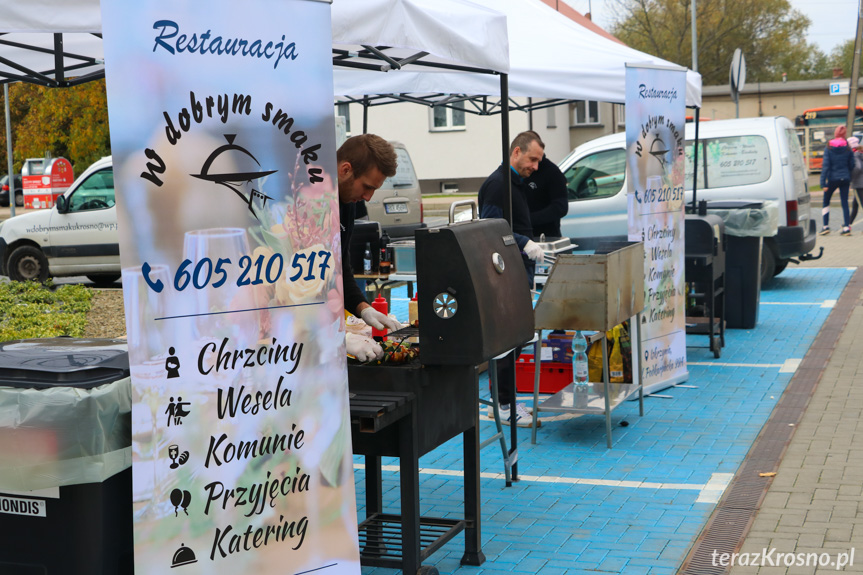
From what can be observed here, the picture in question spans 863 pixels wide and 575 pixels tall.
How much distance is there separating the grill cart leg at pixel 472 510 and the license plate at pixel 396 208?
10.4 metres

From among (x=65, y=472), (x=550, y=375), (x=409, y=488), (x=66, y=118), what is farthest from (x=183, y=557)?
(x=66, y=118)

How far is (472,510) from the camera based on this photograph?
4660 millimetres

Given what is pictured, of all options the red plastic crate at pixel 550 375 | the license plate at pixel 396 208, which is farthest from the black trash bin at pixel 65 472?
the license plate at pixel 396 208

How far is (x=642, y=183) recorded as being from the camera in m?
7.45

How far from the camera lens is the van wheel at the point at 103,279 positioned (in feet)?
49.8

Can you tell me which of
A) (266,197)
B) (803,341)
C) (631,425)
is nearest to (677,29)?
(803,341)

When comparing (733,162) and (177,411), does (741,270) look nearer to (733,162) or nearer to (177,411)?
(733,162)

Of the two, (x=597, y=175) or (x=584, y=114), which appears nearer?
(x=597, y=175)

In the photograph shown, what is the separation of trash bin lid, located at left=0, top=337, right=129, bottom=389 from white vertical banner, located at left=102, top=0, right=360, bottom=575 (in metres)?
0.34

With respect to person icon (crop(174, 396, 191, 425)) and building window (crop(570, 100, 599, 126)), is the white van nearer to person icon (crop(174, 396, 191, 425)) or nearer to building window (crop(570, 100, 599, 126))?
person icon (crop(174, 396, 191, 425))

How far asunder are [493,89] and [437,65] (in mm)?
3585

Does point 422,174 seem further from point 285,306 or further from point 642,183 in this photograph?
point 285,306

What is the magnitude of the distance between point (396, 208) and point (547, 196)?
6.79 m

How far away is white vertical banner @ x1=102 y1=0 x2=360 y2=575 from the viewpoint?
2900 millimetres
